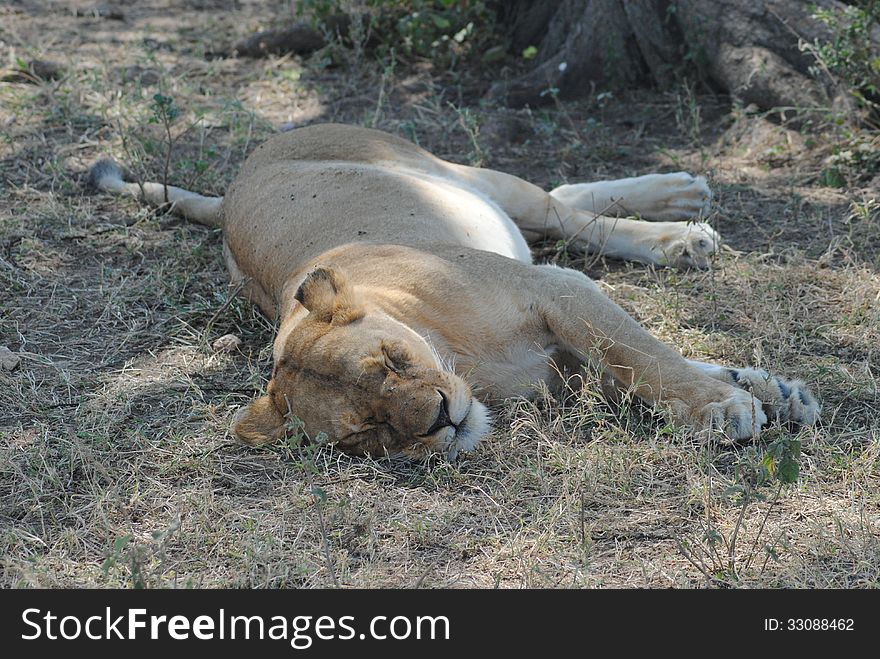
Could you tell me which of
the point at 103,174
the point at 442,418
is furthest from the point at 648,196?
the point at 103,174

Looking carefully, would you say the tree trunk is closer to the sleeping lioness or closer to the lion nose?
the sleeping lioness

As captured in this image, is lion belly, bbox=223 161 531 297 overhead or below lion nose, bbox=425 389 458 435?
below

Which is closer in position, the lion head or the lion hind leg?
the lion head

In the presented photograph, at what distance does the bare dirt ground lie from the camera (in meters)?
3.05

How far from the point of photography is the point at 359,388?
11.0 feet

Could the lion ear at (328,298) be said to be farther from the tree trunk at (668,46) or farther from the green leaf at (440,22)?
the green leaf at (440,22)

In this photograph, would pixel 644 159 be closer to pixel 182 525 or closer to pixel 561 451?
pixel 561 451

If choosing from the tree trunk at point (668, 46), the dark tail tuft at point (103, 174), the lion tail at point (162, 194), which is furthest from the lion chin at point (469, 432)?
the dark tail tuft at point (103, 174)

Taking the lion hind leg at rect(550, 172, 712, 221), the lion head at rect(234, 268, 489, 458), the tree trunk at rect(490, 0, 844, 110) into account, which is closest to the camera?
the lion head at rect(234, 268, 489, 458)

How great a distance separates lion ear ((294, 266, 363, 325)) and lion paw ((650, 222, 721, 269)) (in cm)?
189

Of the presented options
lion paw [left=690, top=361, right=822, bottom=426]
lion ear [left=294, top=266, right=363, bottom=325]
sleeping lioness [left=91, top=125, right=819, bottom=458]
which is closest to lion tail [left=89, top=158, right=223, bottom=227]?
sleeping lioness [left=91, top=125, right=819, bottom=458]

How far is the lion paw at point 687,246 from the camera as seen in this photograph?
4.91 meters
